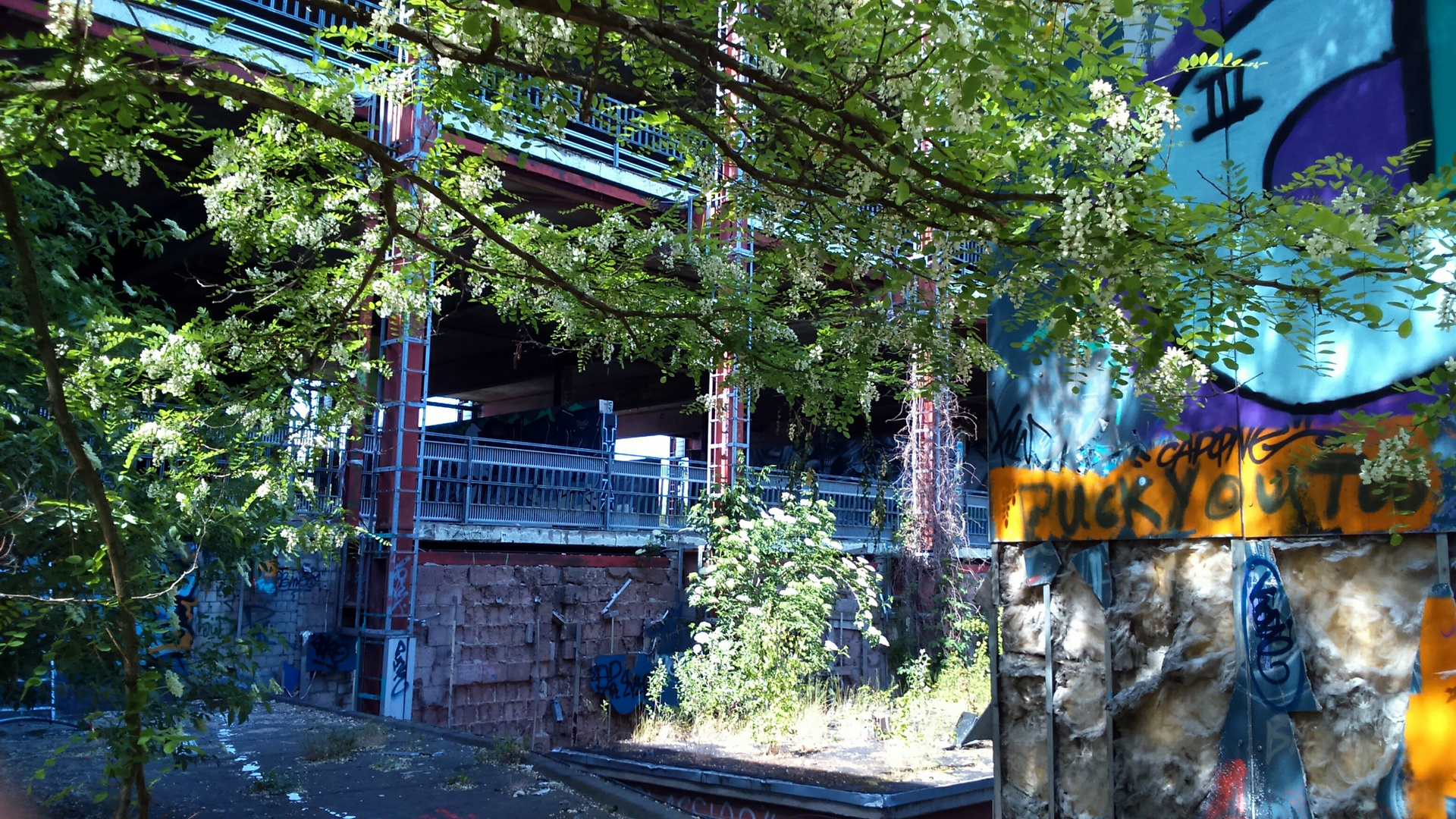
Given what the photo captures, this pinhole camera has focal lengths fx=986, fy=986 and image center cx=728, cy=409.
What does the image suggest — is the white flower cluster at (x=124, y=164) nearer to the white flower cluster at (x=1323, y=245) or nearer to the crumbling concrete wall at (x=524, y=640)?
the white flower cluster at (x=1323, y=245)

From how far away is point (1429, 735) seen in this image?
4.98m

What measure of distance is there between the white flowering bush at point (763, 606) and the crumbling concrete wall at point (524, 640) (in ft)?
4.48

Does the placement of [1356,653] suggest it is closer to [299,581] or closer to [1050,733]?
[1050,733]

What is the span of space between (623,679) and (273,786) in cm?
744

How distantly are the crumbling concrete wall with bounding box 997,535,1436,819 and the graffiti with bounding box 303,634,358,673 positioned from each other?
28.2 ft

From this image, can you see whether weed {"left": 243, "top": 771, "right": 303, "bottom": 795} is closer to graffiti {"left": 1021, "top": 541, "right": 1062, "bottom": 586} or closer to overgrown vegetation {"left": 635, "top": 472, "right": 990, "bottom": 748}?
overgrown vegetation {"left": 635, "top": 472, "right": 990, "bottom": 748}

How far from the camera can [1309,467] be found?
5602mm

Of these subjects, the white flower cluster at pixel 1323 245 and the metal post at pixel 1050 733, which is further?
the metal post at pixel 1050 733

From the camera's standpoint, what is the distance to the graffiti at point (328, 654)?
1252 centimetres

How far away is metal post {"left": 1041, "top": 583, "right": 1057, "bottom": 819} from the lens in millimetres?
6836

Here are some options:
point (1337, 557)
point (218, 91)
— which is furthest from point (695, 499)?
point (218, 91)

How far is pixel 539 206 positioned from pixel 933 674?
957cm

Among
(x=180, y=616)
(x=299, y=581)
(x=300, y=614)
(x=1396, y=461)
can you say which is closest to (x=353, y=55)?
(x=180, y=616)

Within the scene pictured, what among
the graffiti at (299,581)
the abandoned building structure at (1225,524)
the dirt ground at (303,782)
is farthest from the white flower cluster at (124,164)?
the graffiti at (299,581)
